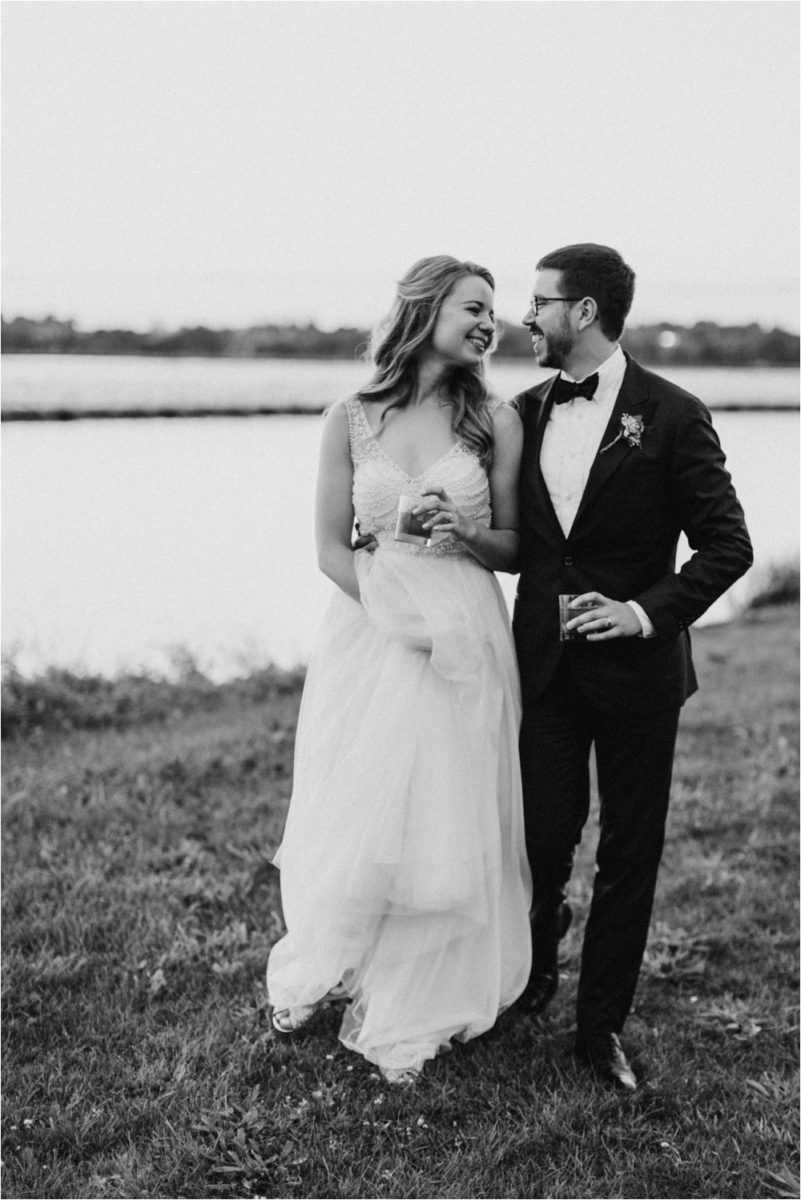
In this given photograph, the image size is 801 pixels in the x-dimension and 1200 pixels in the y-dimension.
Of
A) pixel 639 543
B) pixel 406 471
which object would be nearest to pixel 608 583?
pixel 639 543

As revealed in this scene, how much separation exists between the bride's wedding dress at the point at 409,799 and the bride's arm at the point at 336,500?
44 millimetres

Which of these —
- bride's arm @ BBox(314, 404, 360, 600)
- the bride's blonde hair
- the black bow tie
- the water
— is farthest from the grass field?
the water

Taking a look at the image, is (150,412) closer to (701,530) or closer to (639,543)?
(639,543)

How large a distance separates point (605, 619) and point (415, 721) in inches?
28.4

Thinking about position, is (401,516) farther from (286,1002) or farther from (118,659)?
(118,659)

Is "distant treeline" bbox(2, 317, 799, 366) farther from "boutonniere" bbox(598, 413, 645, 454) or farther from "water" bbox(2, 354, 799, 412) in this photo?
"boutonniere" bbox(598, 413, 645, 454)

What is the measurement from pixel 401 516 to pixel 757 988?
230 centimetres

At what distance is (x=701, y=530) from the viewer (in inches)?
125

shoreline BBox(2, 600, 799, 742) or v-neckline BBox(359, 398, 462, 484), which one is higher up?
v-neckline BBox(359, 398, 462, 484)

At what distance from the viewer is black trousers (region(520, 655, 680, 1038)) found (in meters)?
3.41

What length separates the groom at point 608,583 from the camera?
3182mm

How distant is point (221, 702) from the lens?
25.8ft

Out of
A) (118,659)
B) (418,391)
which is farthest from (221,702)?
(418,391)

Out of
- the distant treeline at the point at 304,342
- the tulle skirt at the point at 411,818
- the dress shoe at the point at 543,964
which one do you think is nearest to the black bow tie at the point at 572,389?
the tulle skirt at the point at 411,818
